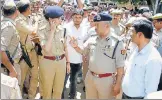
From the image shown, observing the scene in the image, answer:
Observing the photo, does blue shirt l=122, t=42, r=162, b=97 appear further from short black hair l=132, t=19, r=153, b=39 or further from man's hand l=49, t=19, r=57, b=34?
man's hand l=49, t=19, r=57, b=34

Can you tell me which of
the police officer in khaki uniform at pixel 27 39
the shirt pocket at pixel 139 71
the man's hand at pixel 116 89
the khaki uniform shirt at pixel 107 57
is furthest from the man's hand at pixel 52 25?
the shirt pocket at pixel 139 71

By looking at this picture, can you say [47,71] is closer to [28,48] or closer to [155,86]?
[28,48]

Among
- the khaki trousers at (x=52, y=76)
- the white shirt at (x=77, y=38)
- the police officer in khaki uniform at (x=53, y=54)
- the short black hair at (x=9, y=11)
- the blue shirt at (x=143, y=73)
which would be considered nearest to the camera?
the blue shirt at (x=143, y=73)

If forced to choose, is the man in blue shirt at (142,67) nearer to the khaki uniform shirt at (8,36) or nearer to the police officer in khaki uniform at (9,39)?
the police officer in khaki uniform at (9,39)

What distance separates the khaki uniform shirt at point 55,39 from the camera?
4.54 m

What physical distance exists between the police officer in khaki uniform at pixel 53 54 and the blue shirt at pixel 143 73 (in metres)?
1.52

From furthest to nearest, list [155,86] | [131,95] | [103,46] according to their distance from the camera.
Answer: [103,46] < [131,95] < [155,86]

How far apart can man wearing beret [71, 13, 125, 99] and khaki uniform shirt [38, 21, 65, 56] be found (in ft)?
2.46

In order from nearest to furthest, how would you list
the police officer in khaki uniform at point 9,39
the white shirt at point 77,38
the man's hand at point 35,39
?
the police officer in khaki uniform at point 9,39 → the man's hand at point 35,39 → the white shirt at point 77,38

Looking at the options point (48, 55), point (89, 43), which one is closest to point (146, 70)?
point (89, 43)

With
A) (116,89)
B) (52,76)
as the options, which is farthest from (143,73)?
(52,76)

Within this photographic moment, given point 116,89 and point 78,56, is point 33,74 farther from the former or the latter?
point 116,89

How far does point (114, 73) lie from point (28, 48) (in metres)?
1.68

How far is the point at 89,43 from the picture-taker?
414 cm
